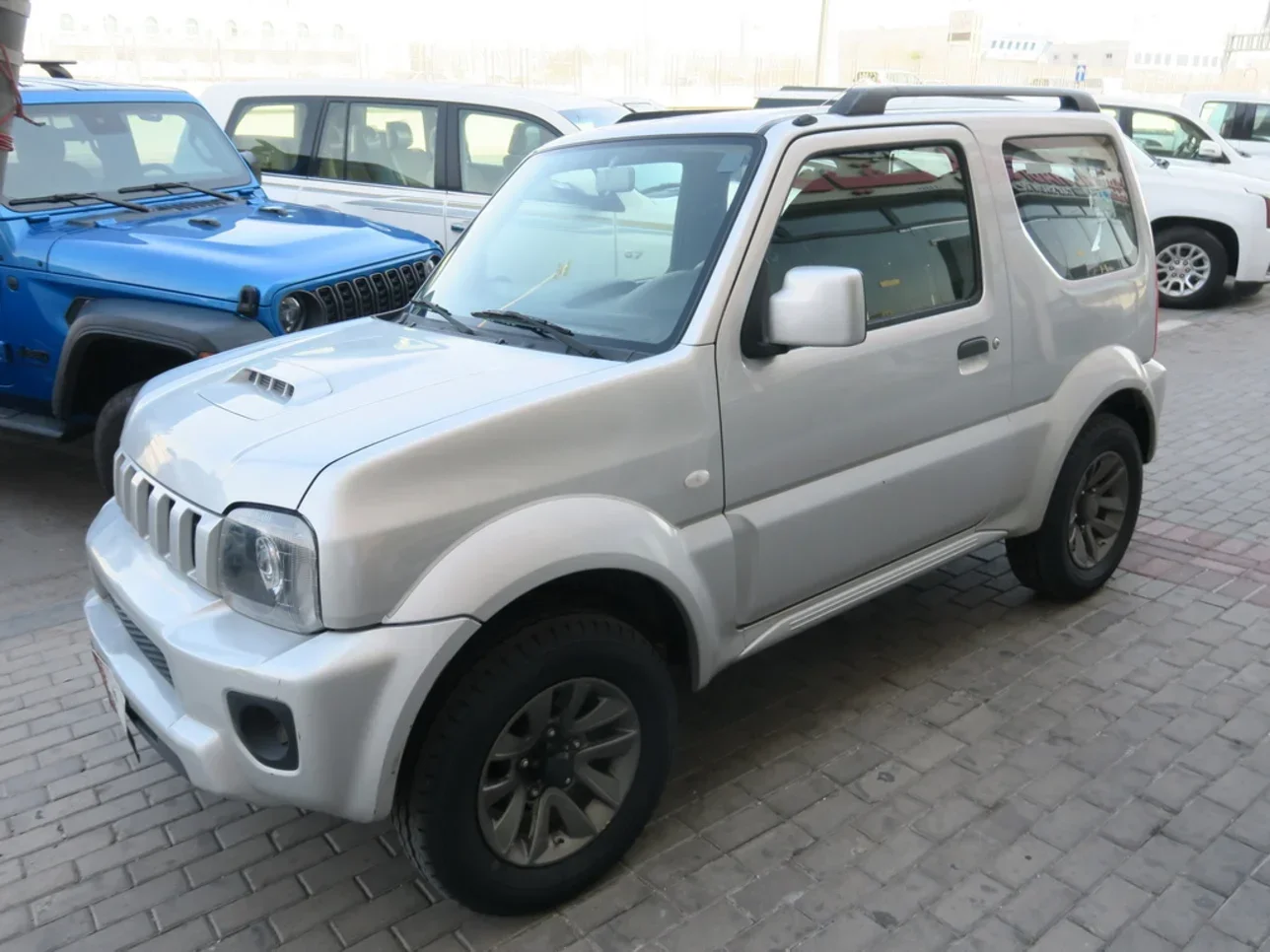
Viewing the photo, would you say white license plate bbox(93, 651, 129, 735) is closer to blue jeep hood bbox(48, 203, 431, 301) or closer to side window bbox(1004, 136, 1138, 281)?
blue jeep hood bbox(48, 203, 431, 301)

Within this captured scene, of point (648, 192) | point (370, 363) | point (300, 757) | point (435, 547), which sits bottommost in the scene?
point (300, 757)

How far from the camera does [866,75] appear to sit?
2094 centimetres

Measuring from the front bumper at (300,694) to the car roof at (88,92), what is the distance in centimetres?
461

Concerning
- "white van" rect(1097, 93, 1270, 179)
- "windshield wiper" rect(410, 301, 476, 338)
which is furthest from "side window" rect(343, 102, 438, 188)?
"white van" rect(1097, 93, 1270, 179)

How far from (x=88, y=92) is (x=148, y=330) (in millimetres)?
2142

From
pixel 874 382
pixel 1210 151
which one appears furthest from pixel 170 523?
pixel 1210 151

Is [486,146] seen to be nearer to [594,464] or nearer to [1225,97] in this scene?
[594,464]

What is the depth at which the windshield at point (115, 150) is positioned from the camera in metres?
5.89

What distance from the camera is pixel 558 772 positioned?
2.75m

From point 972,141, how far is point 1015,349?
735 millimetres

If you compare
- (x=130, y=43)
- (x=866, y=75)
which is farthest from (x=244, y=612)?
(x=130, y=43)

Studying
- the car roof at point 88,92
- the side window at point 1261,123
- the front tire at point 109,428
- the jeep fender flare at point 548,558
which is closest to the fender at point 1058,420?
the jeep fender flare at point 548,558

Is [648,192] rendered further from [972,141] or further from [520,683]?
[520,683]

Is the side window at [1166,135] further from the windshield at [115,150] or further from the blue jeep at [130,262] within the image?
the windshield at [115,150]
